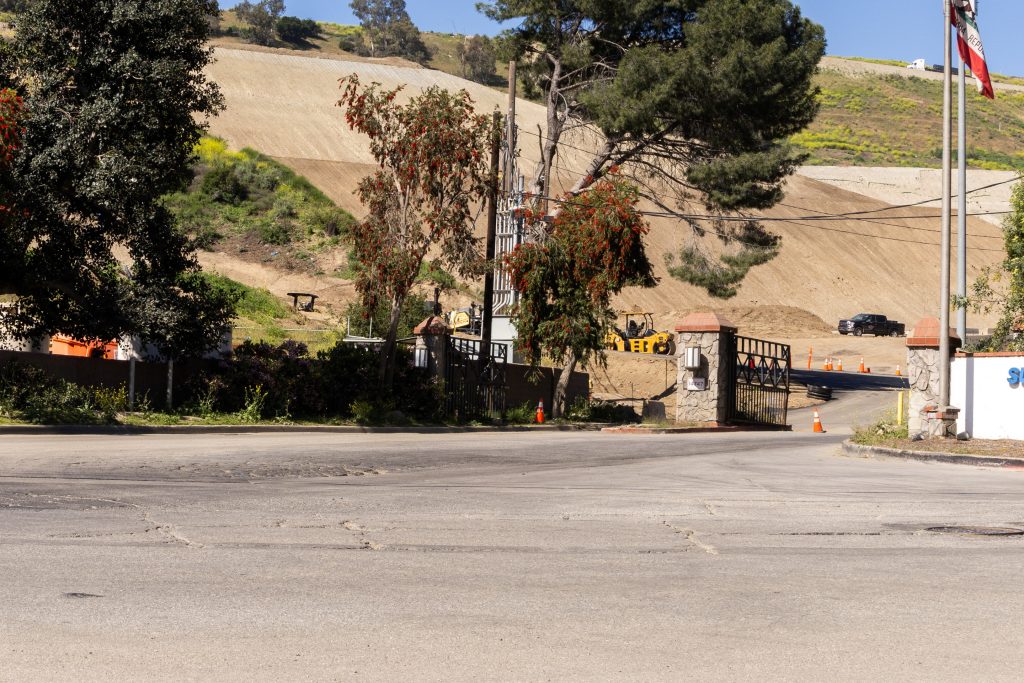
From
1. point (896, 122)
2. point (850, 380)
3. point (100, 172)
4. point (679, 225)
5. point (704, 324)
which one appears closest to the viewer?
point (100, 172)

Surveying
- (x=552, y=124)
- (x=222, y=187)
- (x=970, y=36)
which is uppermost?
(x=222, y=187)

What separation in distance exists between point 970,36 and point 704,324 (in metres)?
11.4

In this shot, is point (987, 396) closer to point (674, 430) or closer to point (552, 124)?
point (674, 430)

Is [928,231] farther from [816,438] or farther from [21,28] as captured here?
[21,28]

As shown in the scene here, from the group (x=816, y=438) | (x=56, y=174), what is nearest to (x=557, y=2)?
(x=816, y=438)

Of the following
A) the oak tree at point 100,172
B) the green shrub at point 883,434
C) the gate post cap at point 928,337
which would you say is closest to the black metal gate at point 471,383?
the oak tree at point 100,172

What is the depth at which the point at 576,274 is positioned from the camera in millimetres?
33562

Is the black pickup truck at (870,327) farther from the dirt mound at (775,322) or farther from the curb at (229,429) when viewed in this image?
the curb at (229,429)

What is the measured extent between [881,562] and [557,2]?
A: 125 feet

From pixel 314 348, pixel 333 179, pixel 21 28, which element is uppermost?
pixel 333 179

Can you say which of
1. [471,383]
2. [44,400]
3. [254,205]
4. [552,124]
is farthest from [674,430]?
[254,205]

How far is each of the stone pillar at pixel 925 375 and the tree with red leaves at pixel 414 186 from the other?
10.3 meters

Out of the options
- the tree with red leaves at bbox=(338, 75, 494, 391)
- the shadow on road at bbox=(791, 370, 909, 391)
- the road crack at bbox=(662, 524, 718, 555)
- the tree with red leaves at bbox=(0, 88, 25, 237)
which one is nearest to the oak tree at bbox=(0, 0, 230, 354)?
the tree with red leaves at bbox=(0, 88, 25, 237)

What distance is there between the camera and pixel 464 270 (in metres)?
28.3
